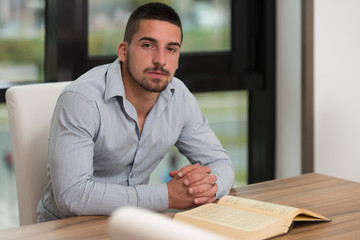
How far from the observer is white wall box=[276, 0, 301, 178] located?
3.23 m

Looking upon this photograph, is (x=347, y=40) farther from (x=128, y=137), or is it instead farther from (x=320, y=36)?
(x=128, y=137)

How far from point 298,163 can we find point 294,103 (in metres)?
0.33

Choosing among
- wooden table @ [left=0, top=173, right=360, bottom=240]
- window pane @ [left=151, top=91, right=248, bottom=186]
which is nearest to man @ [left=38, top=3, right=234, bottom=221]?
wooden table @ [left=0, top=173, right=360, bottom=240]

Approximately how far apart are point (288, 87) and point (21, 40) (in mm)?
1463

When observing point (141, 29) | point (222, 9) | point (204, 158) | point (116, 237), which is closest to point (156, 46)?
point (141, 29)

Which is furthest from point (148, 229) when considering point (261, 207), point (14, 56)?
point (14, 56)

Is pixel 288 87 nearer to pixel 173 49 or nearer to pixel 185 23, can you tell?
pixel 185 23

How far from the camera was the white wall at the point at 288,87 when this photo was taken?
323 centimetres

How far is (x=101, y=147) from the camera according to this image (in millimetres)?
1835

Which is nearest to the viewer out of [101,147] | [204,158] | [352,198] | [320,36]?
[352,198]

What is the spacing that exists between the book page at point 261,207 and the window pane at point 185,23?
151 cm

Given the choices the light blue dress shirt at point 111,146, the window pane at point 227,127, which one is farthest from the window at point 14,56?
the light blue dress shirt at point 111,146

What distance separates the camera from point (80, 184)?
1.64m

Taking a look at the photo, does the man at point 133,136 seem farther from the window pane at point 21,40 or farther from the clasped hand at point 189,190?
the window pane at point 21,40
